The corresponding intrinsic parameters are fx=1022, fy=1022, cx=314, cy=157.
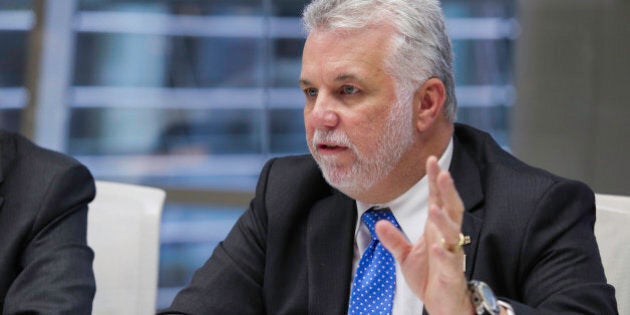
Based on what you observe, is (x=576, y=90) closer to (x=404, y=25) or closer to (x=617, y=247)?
(x=617, y=247)

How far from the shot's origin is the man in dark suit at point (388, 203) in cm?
188

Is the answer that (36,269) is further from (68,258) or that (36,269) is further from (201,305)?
(201,305)

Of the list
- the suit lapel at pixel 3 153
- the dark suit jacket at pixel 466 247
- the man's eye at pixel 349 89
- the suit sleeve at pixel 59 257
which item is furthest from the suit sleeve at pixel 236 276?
the suit lapel at pixel 3 153

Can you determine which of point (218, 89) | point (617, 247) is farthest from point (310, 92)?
point (218, 89)

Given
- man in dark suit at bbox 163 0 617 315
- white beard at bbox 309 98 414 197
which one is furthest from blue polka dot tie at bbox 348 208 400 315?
white beard at bbox 309 98 414 197

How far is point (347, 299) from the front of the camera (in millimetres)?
2021

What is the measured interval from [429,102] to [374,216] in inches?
10.0

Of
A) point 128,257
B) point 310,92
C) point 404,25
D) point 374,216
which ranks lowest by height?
point 128,257

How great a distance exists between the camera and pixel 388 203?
80.4 inches

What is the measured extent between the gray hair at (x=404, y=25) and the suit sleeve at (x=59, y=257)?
0.71 m

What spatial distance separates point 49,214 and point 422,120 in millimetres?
861

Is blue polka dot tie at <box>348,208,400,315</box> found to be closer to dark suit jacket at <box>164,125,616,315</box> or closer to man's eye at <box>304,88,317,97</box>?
dark suit jacket at <box>164,125,616,315</box>

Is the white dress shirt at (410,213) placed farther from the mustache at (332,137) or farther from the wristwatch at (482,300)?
the wristwatch at (482,300)

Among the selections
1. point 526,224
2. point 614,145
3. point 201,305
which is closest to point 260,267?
point 201,305
